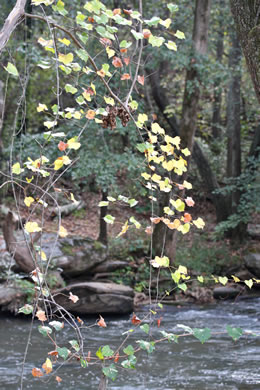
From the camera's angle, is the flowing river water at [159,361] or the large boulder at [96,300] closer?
the flowing river water at [159,361]

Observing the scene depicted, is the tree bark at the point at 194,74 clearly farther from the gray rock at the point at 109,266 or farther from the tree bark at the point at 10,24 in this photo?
the tree bark at the point at 10,24

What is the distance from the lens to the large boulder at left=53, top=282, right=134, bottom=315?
8898 millimetres

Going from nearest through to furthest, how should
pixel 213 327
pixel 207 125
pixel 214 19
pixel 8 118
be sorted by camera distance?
1. pixel 213 327
2. pixel 214 19
3. pixel 8 118
4. pixel 207 125

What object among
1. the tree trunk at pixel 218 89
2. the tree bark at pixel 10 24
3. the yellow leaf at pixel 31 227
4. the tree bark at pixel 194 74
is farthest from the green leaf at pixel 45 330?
the tree trunk at pixel 218 89

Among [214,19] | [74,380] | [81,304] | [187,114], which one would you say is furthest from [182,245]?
[74,380]

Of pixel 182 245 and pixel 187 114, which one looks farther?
pixel 182 245

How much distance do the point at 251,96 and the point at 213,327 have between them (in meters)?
7.06

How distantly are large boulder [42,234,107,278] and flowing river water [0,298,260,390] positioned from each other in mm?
1573

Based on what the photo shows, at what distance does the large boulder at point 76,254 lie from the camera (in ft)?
33.0

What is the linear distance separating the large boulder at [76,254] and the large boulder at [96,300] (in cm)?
108

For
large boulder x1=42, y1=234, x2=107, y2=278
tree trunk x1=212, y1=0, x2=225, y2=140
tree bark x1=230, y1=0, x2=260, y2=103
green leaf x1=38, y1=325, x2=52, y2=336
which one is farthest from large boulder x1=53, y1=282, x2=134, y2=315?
green leaf x1=38, y1=325, x2=52, y2=336

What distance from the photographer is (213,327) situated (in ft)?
26.7

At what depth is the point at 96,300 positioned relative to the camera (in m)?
8.99

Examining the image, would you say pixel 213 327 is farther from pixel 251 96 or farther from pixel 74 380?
pixel 251 96
